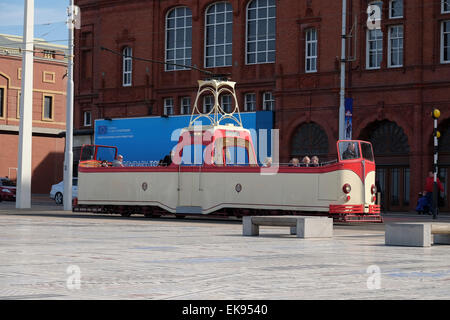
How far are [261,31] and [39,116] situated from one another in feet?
88.8

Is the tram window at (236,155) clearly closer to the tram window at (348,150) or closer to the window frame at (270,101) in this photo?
the tram window at (348,150)

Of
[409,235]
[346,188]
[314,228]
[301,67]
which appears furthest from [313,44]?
[409,235]

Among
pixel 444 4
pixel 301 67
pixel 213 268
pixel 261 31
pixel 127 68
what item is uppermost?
pixel 444 4

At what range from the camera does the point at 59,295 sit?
890 cm

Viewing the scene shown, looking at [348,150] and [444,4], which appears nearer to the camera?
[348,150]

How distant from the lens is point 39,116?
240ft

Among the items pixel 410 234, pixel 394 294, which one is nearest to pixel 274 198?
pixel 410 234

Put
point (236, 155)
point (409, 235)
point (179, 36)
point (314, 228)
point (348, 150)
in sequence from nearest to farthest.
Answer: point (409, 235), point (314, 228), point (348, 150), point (236, 155), point (179, 36)

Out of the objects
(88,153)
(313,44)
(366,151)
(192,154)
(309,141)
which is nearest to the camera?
(366,151)

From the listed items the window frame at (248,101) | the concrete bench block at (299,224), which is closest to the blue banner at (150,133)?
the window frame at (248,101)

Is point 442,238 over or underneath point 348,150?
underneath

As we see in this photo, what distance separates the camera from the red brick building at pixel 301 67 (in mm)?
44344
